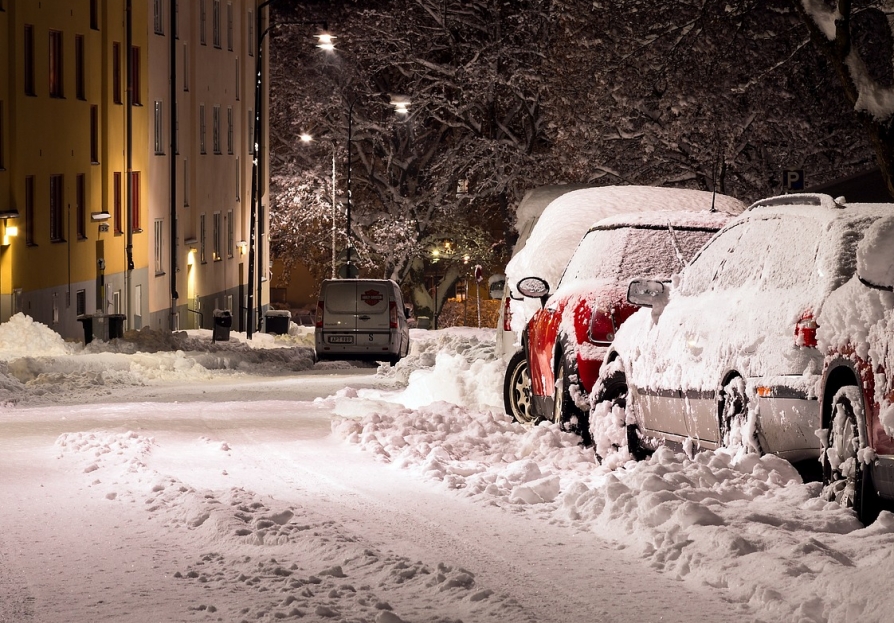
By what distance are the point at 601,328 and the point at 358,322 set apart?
20.6 meters

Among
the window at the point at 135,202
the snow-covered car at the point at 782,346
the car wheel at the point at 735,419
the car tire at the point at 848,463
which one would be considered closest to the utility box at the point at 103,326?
the window at the point at 135,202

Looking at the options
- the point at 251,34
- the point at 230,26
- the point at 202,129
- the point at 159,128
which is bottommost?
the point at 159,128

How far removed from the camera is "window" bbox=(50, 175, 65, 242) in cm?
3797

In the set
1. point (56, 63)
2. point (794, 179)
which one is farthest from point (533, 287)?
point (56, 63)

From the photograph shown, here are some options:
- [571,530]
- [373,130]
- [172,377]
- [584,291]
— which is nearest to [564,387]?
[584,291]

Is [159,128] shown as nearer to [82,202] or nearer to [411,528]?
[82,202]

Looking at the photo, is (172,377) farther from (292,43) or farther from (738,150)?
(292,43)

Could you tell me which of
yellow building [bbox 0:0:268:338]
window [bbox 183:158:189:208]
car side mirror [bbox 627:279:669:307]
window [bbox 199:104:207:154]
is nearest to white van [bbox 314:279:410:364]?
yellow building [bbox 0:0:268:338]

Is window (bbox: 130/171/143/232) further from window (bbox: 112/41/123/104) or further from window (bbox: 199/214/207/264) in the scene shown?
window (bbox: 199/214/207/264)

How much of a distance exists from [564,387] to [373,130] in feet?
153

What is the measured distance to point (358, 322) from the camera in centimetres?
3309

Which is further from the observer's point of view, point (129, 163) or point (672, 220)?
point (129, 163)

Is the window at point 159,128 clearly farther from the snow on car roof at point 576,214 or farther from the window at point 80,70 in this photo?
the snow on car roof at point 576,214

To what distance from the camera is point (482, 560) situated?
8.23 metres
